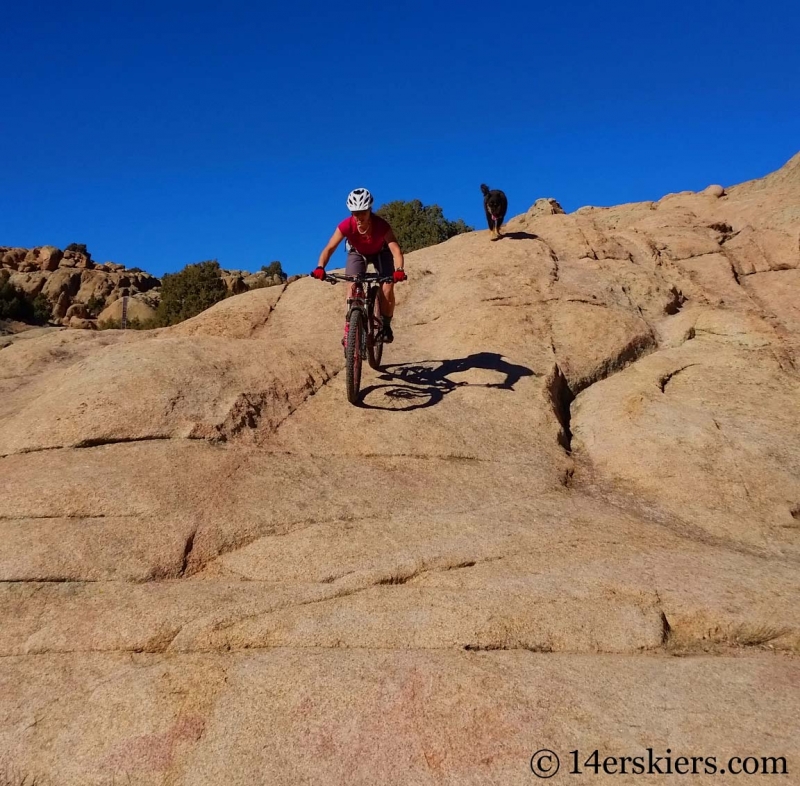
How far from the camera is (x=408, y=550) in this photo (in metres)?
5.43

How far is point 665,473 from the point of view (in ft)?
23.5

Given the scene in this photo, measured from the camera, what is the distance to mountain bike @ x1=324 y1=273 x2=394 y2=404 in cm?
812

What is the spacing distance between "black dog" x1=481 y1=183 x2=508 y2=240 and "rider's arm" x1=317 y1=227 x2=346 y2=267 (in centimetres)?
738

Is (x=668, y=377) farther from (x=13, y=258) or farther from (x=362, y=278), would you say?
(x=13, y=258)

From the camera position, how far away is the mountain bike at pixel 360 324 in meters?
8.12

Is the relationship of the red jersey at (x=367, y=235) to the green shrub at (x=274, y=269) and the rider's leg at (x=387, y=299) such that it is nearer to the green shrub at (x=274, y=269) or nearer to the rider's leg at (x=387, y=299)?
the rider's leg at (x=387, y=299)

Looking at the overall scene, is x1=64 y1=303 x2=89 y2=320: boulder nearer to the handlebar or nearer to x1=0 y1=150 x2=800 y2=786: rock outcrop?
x1=0 y1=150 x2=800 y2=786: rock outcrop

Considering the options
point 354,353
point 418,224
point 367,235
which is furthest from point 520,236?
point 418,224

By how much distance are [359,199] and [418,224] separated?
34.3 m

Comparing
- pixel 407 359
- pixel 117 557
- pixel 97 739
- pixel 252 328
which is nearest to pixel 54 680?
pixel 97 739

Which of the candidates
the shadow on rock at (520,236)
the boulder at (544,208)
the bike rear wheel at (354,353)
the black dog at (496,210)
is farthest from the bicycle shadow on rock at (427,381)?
the boulder at (544,208)

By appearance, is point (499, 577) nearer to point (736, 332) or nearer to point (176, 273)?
point (736, 332)

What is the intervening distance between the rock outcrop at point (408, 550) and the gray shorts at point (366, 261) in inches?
59.5

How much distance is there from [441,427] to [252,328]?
18.0 ft
